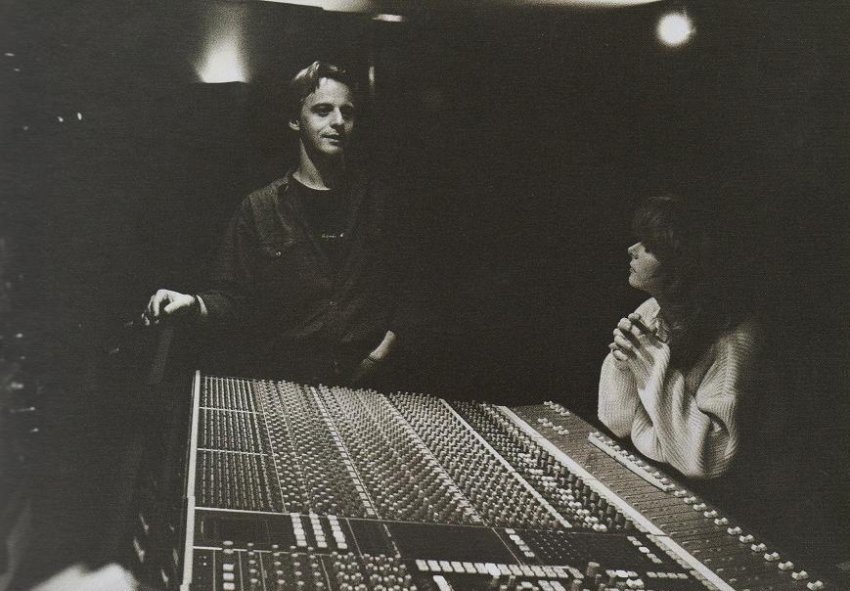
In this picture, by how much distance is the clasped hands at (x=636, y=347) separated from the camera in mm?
3236

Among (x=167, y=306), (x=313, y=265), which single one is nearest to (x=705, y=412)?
(x=313, y=265)

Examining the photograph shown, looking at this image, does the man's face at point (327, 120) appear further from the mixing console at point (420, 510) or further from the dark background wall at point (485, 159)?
the mixing console at point (420, 510)

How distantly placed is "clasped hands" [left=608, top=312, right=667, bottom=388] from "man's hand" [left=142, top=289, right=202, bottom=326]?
158cm

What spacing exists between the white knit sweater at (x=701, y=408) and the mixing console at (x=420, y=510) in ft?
0.40

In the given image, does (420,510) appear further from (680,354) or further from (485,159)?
(485,159)

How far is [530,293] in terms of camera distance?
337 cm

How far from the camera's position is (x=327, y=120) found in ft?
10.1

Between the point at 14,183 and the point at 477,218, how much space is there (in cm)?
159

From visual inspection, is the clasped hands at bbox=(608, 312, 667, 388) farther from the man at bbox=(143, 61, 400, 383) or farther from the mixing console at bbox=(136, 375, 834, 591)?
the man at bbox=(143, 61, 400, 383)

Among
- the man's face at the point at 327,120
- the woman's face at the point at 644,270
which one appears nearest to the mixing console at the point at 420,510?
the woman's face at the point at 644,270

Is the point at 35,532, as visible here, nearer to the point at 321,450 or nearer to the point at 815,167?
the point at 321,450

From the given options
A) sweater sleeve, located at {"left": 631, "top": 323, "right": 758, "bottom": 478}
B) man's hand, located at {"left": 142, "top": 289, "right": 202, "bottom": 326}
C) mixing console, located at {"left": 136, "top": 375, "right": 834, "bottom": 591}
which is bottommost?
mixing console, located at {"left": 136, "top": 375, "right": 834, "bottom": 591}

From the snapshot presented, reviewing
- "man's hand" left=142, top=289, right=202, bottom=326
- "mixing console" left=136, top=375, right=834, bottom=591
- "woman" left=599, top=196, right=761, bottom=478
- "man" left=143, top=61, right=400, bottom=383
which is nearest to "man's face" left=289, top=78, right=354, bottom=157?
"man" left=143, top=61, right=400, bottom=383

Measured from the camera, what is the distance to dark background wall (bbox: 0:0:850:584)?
2.76 metres
